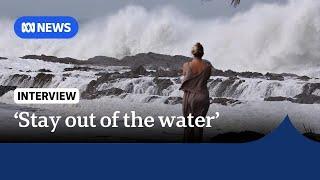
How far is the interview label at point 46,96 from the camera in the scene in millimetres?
5895

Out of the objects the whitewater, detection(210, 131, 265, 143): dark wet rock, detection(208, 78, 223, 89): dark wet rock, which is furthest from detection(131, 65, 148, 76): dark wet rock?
detection(210, 131, 265, 143): dark wet rock

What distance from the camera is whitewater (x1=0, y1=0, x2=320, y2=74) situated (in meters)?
5.94

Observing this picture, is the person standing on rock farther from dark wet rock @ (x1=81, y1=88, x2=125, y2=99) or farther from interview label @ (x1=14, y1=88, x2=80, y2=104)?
interview label @ (x1=14, y1=88, x2=80, y2=104)

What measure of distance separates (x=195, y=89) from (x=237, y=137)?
490mm

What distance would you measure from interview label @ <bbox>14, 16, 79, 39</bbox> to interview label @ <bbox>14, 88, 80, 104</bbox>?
1.34 ft

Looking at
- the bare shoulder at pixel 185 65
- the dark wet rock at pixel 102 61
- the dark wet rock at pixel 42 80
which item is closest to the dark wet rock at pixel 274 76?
the bare shoulder at pixel 185 65

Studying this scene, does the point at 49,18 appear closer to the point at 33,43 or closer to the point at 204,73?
the point at 33,43

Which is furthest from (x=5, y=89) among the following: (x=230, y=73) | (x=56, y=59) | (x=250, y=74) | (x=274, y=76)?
(x=274, y=76)

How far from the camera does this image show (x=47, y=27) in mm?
5914

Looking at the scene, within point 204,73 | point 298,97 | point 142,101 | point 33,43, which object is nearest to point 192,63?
point 204,73

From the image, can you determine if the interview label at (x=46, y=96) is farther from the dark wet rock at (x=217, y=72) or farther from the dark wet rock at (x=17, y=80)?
the dark wet rock at (x=217, y=72)

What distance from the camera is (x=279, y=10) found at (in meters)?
6.03

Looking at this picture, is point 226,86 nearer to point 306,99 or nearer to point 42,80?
point 306,99

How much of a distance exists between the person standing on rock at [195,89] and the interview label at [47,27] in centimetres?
93
